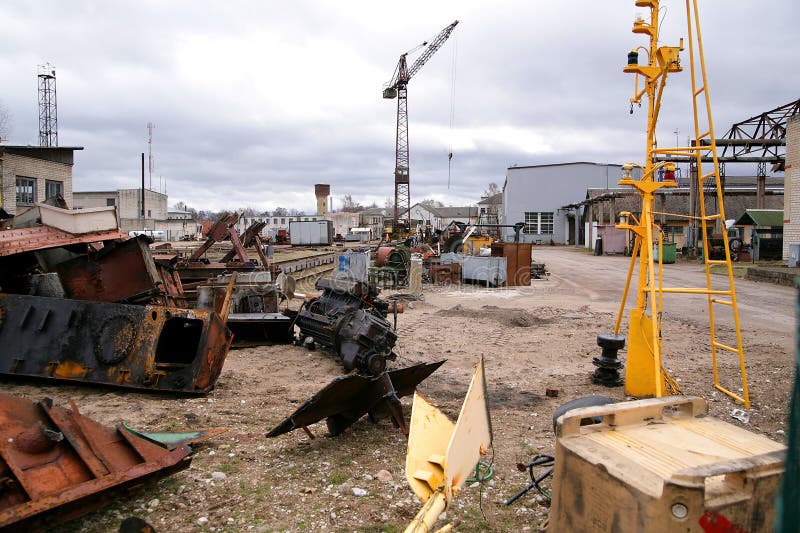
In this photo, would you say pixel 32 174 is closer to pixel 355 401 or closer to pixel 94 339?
pixel 94 339

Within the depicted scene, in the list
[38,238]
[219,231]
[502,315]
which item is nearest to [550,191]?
[502,315]

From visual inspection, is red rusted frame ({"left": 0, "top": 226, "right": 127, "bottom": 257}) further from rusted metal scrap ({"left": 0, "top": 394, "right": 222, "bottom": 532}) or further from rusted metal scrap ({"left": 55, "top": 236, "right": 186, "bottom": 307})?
rusted metal scrap ({"left": 0, "top": 394, "right": 222, "bottom": 532})

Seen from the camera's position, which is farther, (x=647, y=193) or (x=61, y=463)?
(x=647, y=193)

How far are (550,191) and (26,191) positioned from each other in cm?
4306

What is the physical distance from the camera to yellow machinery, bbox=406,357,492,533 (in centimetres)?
229

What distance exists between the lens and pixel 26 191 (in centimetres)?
2631

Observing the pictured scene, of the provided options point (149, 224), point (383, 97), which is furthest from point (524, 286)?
point (383, 97)

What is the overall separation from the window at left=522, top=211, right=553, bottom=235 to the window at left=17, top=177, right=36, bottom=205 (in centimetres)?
4058

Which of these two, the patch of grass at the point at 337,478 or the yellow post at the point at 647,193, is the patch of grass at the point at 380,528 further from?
the yellow post at the point at 647,193

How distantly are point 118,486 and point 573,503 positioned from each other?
2577 millimetres

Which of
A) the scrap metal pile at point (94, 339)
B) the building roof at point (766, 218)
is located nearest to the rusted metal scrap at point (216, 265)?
the scrap metal pile at point (94, 339)

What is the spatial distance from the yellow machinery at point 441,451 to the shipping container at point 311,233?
36.3 m

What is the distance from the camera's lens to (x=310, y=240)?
38812mm

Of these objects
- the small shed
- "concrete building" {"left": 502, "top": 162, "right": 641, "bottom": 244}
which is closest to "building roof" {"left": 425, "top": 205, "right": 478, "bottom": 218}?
"concrete building" {"left": 502, "top": 162, "right": 641, "bottom": 244}
